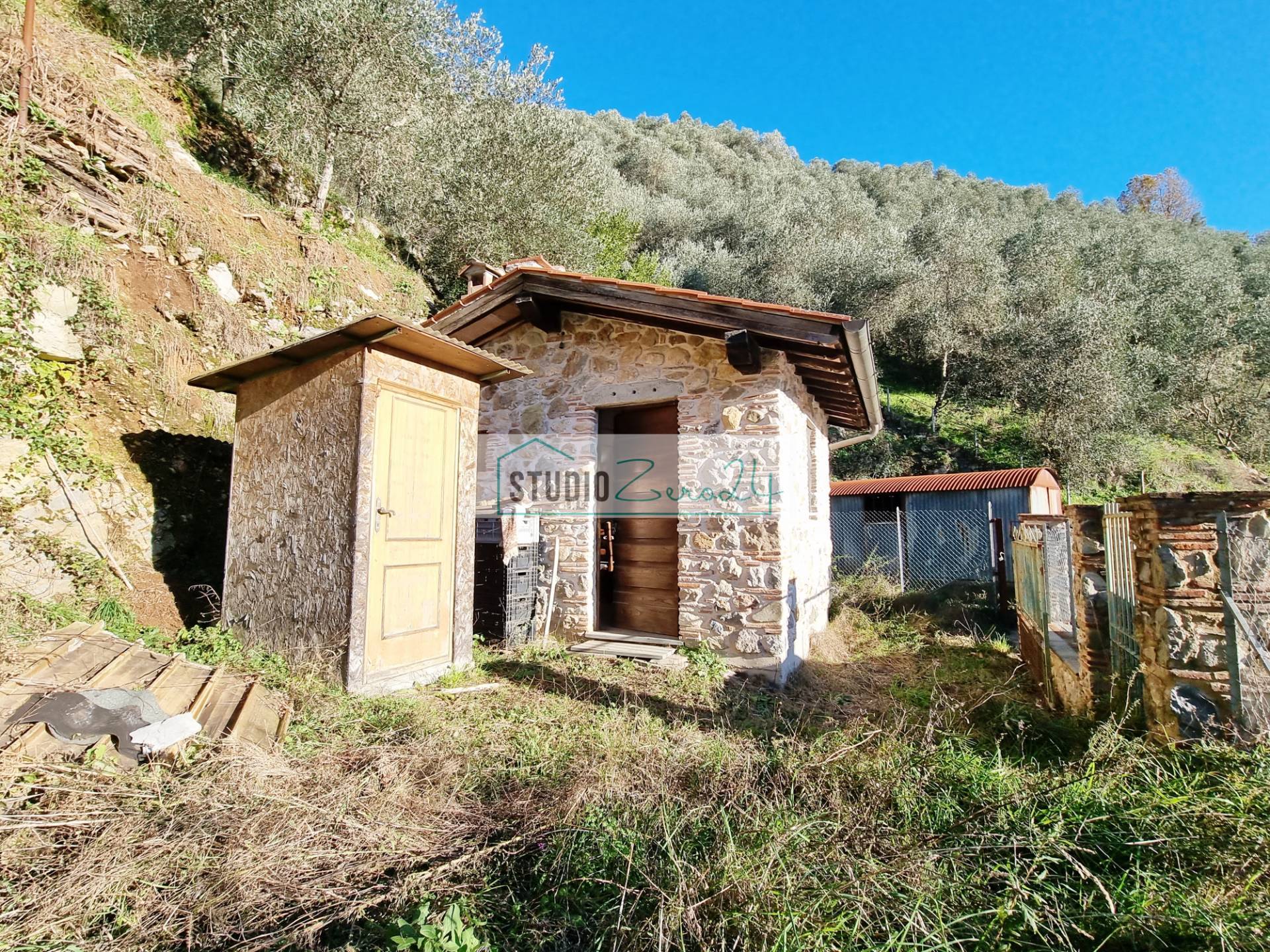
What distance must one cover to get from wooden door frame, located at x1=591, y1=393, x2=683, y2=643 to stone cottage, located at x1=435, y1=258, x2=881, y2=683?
0.07 feet

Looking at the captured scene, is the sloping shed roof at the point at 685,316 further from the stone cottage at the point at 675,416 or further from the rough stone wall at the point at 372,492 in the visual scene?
the rough stone wall at the point at 372,492

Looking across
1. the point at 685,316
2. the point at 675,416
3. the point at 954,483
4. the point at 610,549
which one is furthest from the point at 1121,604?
the point at 954,483

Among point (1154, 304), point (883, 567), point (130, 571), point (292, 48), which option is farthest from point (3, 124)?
point (1154, 304)

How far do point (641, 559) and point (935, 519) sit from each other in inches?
340

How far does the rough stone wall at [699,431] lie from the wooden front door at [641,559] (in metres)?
0.28

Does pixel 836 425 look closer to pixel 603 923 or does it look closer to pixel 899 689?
pixel 899 689

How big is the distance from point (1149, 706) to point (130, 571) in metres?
7.59

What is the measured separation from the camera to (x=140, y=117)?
8.90 metres

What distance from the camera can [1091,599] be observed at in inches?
165

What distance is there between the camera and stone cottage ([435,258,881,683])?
5645mm

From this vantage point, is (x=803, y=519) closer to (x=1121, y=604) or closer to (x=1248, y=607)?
(x=1121, y=604)

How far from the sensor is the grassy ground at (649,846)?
6.61 feet

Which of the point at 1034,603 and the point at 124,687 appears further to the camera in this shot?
the point at 1034,603

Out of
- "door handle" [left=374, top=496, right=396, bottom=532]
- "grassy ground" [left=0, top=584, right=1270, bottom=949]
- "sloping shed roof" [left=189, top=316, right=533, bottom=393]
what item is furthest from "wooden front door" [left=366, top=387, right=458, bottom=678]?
"grassy ground" [left=0, top=584, right=1270, bottom=949]
